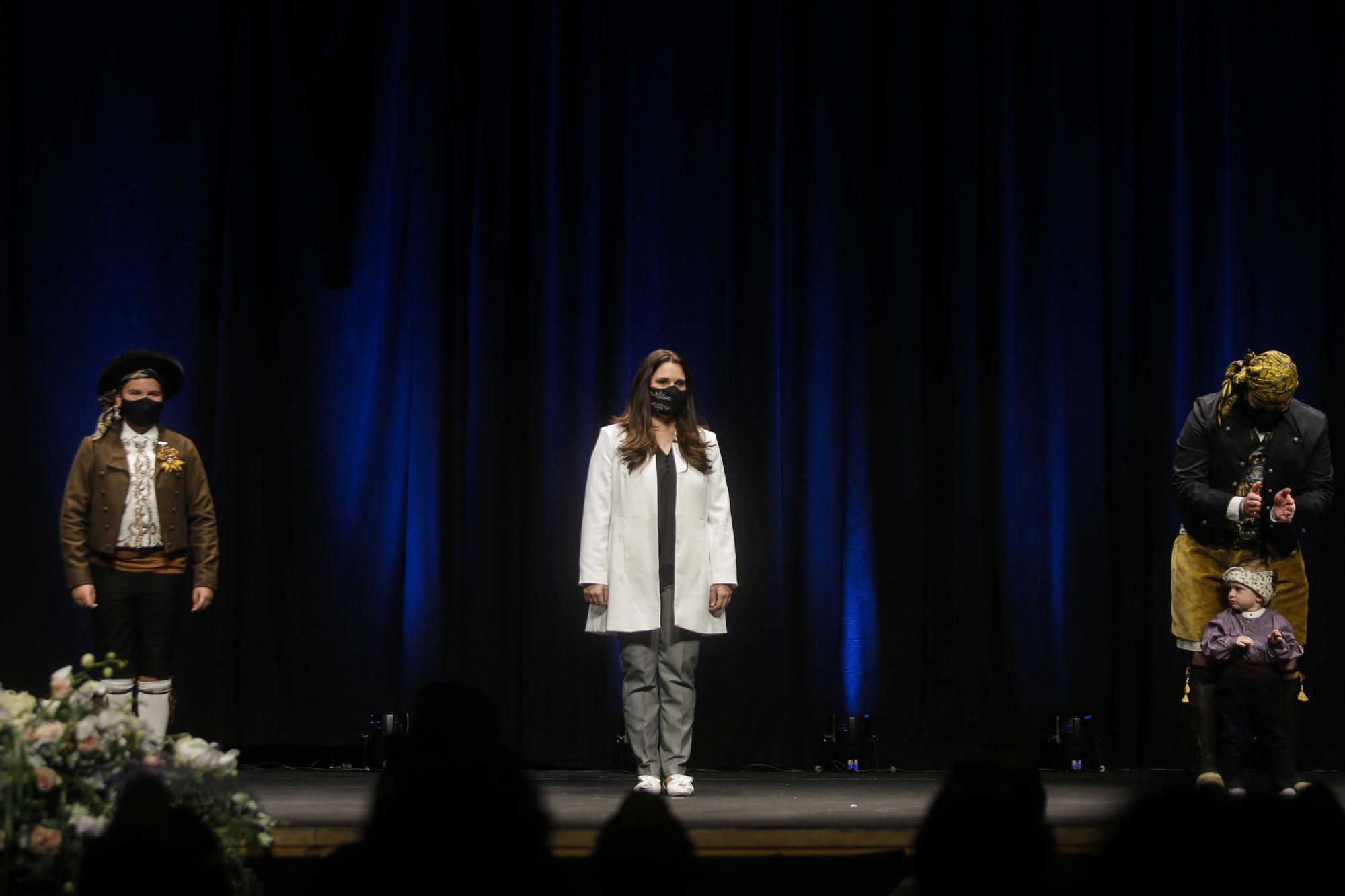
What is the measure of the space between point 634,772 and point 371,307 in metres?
2.27

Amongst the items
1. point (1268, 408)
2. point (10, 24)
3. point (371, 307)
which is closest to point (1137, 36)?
point (1268, 408)

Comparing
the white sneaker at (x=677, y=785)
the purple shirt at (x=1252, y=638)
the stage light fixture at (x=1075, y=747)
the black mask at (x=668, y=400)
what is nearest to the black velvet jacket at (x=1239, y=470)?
the purple shirt at (x=1252, y=638)

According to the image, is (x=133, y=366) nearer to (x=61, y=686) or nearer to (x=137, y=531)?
(x=137, y=531)

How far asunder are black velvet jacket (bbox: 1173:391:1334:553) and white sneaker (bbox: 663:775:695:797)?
193 cm

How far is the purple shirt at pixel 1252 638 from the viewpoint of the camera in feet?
12.9

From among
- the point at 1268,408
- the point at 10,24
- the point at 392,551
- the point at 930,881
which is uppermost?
the point at 10,24

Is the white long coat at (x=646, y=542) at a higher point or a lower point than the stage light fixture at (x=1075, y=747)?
higher

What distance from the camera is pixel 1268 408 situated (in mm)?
Result: 4129

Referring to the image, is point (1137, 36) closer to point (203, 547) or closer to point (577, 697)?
point (577, 697)

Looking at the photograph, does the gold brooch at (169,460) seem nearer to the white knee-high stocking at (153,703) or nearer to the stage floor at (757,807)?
the white knee-high stocking at (153,703)

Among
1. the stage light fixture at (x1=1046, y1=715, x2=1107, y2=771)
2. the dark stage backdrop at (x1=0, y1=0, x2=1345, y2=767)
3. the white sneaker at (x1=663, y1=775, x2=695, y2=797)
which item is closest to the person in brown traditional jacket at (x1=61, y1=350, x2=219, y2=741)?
the dark stage backdrop at (x1=0, y1=0, x2=1345, y2=767)

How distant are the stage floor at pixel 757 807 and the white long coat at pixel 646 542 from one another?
2.02 feet

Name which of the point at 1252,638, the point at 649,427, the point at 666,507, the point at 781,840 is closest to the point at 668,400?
the point at 649,427

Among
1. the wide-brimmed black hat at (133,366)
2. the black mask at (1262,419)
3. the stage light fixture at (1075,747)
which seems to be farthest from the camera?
the stage light fixture at (1075,747)
